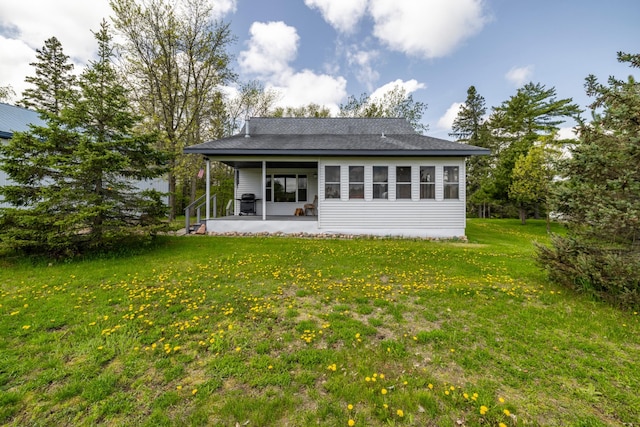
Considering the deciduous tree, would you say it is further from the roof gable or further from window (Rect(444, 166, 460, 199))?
window (Rect(444, 166, 460, 199))

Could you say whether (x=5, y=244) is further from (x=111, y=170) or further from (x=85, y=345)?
(x=85, y=345)

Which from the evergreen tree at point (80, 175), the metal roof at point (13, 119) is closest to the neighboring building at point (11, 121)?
the metal roof at point (13, 119)

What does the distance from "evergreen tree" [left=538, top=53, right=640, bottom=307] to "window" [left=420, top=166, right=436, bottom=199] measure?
530cm

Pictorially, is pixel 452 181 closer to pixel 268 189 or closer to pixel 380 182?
pixel 380 182

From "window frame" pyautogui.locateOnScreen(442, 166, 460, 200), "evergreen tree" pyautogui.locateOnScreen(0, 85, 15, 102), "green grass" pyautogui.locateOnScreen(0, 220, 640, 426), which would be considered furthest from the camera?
"evergreen tree" pyautogui.locateOnScreen(0, 85, 15, 102)

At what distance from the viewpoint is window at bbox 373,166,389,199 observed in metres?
9.73

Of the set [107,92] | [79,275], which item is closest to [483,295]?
[79,275]

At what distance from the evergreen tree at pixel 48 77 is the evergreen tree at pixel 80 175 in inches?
751

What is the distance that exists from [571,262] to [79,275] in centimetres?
882

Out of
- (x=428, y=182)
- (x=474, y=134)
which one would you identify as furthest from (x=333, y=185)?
(x=474, y=134)

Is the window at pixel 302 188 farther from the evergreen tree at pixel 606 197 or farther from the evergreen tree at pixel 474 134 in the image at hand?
the evergreen tree at pixel 474 134

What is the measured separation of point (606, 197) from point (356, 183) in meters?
6.69

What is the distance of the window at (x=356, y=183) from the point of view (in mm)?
9766

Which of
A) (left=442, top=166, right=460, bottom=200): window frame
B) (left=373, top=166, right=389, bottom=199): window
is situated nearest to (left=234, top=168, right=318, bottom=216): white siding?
(left=373, top=166, right=389, bottom=199): window
